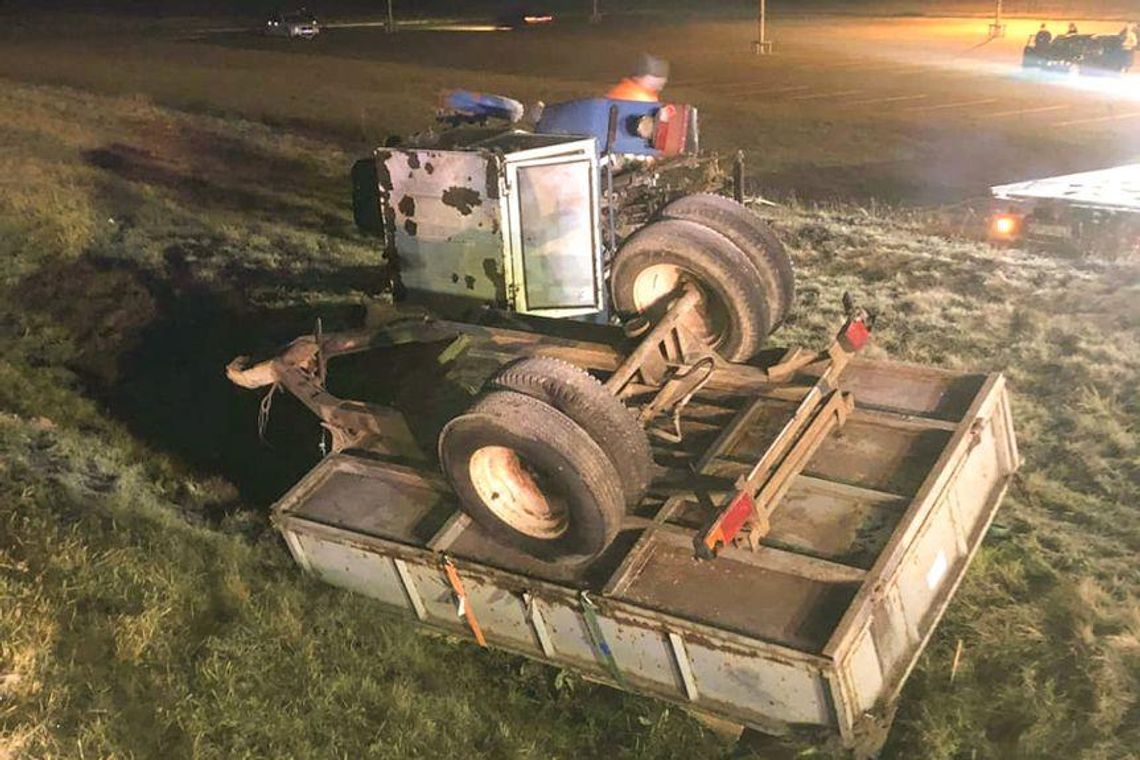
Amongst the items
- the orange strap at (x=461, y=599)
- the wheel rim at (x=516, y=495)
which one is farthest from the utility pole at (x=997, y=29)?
the orange strap at (x=461, y=599)

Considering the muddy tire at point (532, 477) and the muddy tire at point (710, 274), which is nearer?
the muddy tire at point (532, 477)

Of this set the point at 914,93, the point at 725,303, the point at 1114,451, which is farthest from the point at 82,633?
the point at 914,93

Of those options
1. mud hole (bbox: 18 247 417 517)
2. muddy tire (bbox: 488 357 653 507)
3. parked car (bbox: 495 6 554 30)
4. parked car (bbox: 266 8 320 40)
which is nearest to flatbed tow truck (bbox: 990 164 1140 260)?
mud hole (bbox: 18 247 417 517)

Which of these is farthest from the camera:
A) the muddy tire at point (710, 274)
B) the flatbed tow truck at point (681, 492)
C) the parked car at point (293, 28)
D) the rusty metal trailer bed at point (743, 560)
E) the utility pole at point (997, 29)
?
the parked car at point (293, 28)

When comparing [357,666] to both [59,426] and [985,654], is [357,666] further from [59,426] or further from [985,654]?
[59,426]

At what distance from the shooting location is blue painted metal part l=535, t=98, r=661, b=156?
10.2 metres

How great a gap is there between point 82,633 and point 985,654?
4.81 metres

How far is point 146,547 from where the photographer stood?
6.04 meters

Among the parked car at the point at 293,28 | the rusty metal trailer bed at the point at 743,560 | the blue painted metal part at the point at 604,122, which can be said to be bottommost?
the rusty metal trailer bed at the point at 743,560

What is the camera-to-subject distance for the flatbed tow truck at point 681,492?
13.5ft

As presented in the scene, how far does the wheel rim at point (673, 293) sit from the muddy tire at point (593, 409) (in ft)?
5.59

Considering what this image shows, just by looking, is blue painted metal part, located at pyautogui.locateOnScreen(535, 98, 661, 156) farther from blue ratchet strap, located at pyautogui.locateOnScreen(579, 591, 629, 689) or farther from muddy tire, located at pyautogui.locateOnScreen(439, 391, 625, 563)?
blue ratchet strap, located at pyautogui.locateOnScreen(579, 591, 629, 689)

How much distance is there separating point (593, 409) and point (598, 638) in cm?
105

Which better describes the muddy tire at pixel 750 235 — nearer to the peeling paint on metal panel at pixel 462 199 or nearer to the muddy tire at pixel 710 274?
the muddy tire at pixel 710 274
